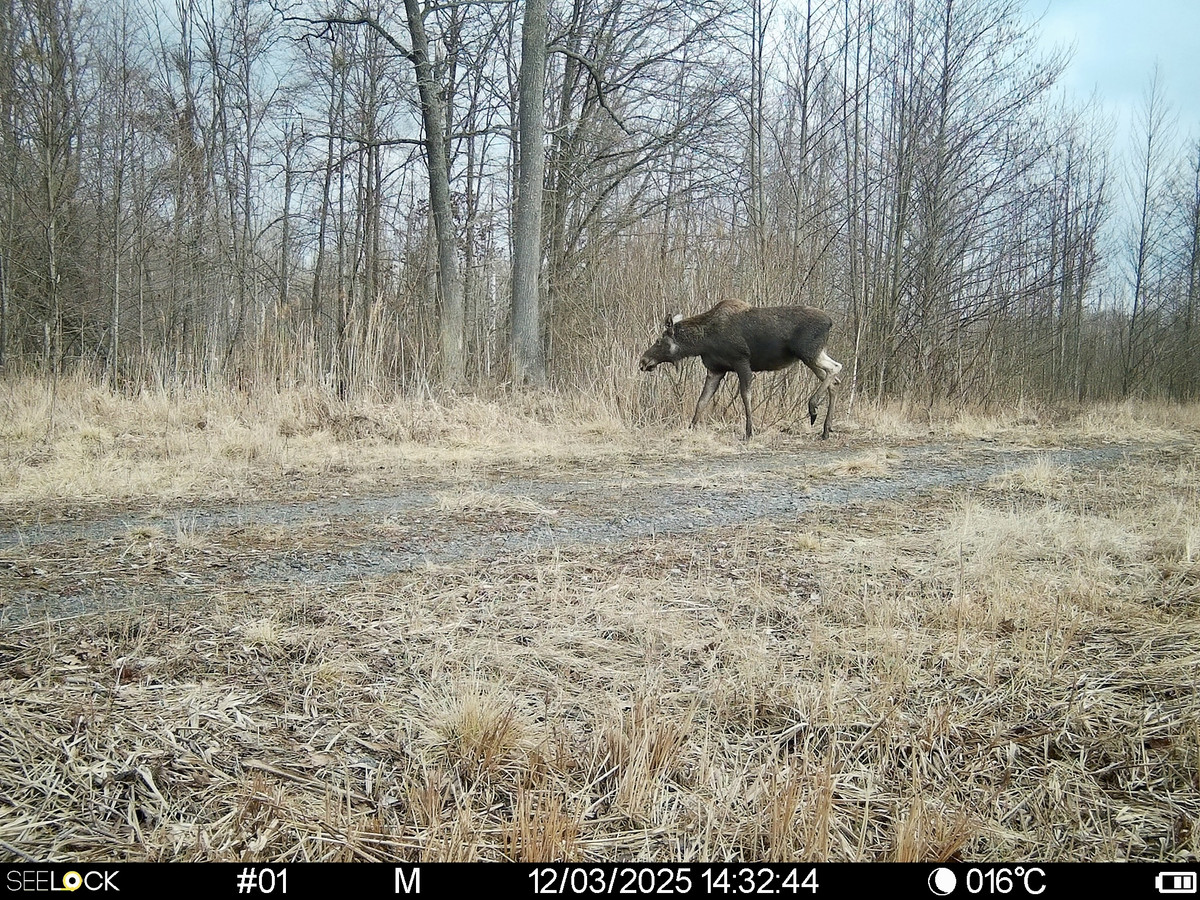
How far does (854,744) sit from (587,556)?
182cm

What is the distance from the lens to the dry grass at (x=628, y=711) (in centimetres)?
139

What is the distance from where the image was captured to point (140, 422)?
8336 mm

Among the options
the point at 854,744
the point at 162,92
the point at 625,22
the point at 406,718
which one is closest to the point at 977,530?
the point at 854,744

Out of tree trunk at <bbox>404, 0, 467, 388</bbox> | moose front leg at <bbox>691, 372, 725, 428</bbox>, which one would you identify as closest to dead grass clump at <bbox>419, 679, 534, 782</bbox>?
moose front leg at <bbox>691, 372, 725, 428</bbox>

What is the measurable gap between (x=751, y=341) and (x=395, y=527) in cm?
725

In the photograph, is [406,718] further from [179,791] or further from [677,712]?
[677,712]
